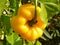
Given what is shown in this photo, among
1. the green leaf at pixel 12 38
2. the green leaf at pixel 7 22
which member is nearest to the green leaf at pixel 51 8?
the green leaf at pixel 7 22

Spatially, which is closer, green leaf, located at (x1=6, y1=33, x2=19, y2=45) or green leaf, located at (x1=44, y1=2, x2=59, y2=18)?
green leaf, located at (x1=44, y1=2, x2=59, y2=18)

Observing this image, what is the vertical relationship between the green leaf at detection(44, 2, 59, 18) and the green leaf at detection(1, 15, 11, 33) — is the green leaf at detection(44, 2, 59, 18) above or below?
above

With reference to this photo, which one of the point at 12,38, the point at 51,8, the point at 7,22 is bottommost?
the point at 12,38

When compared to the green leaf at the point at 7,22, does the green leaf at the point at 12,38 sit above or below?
Result: below

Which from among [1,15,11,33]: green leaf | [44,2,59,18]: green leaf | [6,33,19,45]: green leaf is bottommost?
[6,33,19,45]: green leaf

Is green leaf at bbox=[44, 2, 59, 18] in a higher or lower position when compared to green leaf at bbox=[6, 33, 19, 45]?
higher

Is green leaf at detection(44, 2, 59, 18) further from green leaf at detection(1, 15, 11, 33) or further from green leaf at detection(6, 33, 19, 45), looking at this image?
green leaf at detection(6, 33, 19, 45)

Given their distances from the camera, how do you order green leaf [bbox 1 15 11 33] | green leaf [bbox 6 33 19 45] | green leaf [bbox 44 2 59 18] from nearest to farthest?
green leaf [bbox 44 2 59 18] < green leaf [bbox 1 15 11 33] < green leaf [bbox 6 33 19 45]

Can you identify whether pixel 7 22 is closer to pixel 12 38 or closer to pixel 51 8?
pixel 12 38

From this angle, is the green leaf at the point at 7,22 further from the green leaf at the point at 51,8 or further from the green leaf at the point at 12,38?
the green leaf at the point at 51,8

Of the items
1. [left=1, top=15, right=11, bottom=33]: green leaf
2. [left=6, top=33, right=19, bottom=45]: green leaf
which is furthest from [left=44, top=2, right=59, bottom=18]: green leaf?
[left=6, top=33, right=19, bottom=45]: green leaf

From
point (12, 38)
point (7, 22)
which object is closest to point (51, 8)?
point (7, 22)

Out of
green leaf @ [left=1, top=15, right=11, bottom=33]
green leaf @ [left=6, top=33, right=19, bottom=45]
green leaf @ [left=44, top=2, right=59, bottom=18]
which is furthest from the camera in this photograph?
green leaf @ [left=6, top=33, right=19, bottom=45]
